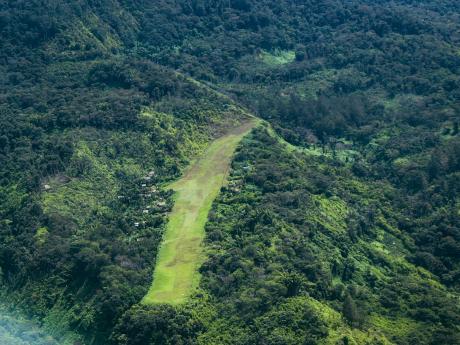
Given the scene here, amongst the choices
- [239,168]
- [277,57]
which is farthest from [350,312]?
[277,57]

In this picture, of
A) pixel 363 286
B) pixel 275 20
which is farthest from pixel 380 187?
pixel 275 20

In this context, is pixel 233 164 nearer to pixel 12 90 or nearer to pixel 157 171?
pixel 157 171

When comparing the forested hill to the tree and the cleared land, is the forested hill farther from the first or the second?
the cleared land

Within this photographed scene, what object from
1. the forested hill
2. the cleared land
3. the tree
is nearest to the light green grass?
the forested hill

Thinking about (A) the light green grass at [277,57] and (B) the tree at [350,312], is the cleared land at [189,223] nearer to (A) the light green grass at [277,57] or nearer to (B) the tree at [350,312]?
(B) the tree at [350,312]

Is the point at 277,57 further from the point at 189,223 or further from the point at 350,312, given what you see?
the point at 350,312
